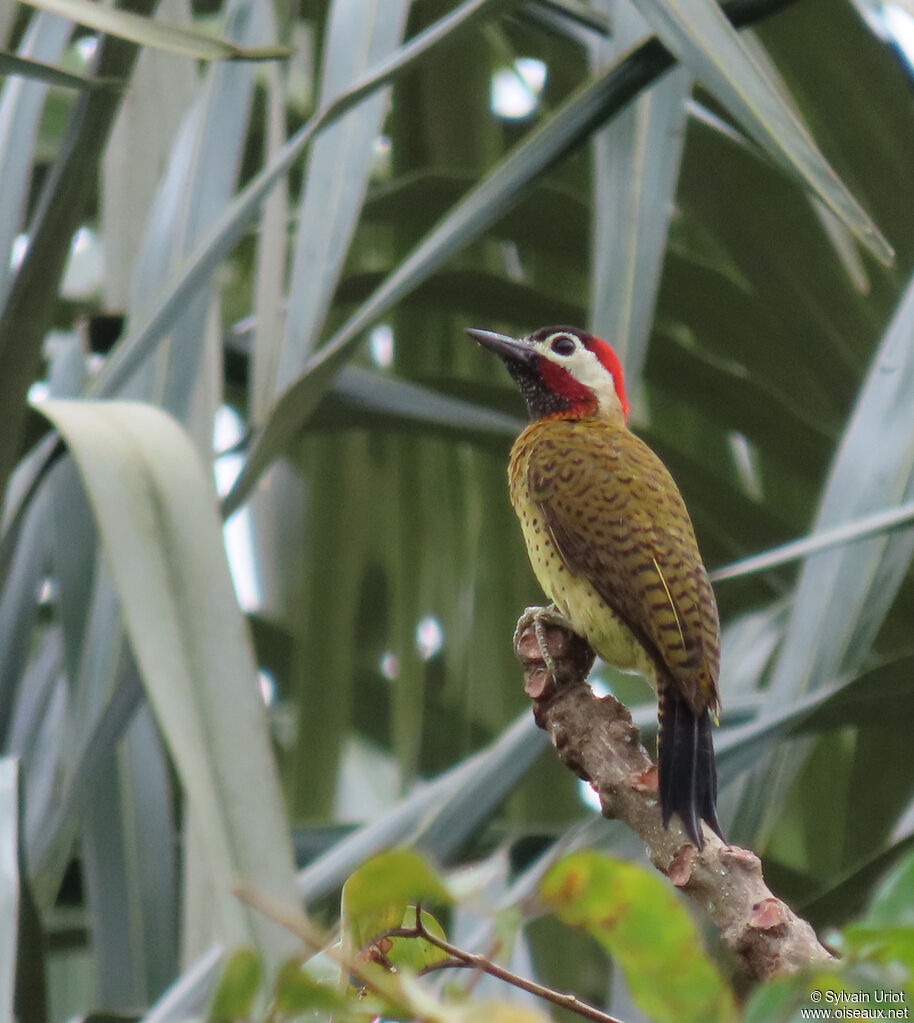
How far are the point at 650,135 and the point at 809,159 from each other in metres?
0.61

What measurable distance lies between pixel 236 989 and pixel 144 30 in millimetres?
1247

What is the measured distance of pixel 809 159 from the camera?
5.06ft

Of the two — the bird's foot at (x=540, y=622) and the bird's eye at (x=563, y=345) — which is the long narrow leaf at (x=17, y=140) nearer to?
the bird's foot at (x=540, y=622)

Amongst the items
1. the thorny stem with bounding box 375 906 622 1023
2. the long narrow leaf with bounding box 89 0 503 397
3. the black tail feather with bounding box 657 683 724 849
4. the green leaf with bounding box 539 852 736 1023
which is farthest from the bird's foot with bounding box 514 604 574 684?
the green leaf with bounding box 539 852 736 1023

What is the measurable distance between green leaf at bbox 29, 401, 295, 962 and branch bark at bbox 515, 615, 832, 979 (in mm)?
372

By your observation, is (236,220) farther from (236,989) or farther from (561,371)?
(236,989)

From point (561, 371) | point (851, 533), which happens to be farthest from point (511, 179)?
point (561, 371)

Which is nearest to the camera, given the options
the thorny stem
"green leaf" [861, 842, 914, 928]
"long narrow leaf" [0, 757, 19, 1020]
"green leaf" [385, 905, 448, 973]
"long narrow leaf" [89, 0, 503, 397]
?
"green leaf" [861, 842, 914, 928]

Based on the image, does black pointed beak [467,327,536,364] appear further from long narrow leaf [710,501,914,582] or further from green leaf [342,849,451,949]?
green leaf [342,849,451,949]

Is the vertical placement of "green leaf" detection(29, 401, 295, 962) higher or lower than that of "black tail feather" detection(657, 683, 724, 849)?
higher

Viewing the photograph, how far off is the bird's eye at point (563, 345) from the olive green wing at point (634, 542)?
291 millimetres

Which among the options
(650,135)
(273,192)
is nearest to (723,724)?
(650,135)

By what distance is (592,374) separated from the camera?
294 cm

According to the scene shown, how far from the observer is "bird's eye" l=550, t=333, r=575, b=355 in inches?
112
